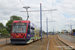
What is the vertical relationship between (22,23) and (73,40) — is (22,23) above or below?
above

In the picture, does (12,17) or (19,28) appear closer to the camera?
(19,28)

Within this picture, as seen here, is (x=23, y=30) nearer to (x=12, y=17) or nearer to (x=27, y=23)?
(x=27, y=23)

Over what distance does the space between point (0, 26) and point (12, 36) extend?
88.3 meters

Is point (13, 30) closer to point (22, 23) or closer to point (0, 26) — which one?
point (22, 23)

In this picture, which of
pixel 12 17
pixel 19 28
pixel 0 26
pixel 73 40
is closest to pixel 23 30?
pixel 19 28

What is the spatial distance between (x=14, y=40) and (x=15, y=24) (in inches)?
88.3

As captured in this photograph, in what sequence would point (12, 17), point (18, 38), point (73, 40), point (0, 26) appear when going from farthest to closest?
point (0, 26) < point (12, 17) < point (73, 40) < point (18, 38)

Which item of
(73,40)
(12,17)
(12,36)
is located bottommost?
(73,40)

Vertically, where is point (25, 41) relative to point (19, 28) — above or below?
below

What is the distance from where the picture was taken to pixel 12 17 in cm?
7500

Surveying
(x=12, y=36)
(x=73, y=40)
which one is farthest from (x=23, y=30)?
(x=73, y=40)

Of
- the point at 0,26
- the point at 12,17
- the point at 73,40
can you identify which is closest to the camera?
the point at 73,40

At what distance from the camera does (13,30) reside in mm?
16531

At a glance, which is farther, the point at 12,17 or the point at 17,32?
the point at 12,17
